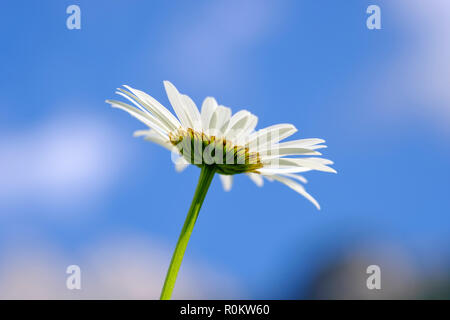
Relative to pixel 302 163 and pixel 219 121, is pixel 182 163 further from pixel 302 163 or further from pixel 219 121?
pixel 302 163

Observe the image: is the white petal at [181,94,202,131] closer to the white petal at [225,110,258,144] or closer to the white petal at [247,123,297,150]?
the white petal at [225,110,258,144]

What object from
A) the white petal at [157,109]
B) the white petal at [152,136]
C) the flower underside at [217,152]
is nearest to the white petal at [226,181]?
the flower underside at [217,152]

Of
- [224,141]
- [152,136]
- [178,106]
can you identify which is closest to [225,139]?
[224,141]

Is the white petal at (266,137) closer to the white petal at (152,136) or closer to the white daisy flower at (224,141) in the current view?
the white daisy flower at (224,141)
